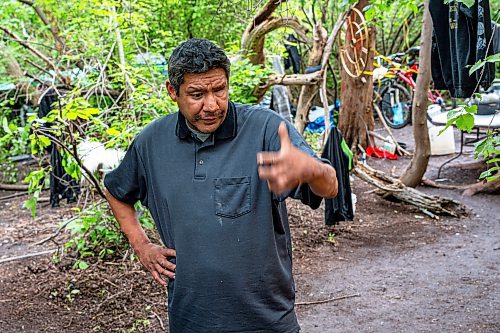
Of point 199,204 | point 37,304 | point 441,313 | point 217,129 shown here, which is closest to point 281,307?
point 199,204

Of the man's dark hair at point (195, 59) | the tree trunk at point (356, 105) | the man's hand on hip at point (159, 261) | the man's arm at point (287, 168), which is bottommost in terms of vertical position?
the tree trunk at point (356, 105)

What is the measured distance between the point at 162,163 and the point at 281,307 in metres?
0.67

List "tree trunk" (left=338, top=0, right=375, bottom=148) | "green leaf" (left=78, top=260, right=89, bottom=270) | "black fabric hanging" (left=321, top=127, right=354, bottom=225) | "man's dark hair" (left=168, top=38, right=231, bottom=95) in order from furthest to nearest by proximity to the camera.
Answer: "tree trunk" (left=338, top=0, right=375, bottom=148)
"black fabric hanging" (left=321, top=127, right=354, bottom=225)
"green leaf" (left=78, top=260, right=89, bottom=270)
"man's dark hair" (left=168, top=38, right=231, bottom=95)

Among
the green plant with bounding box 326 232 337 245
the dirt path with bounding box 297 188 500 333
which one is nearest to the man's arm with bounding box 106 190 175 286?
the dirt path with bounding box 297 188 500 333

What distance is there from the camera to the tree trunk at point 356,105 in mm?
9086

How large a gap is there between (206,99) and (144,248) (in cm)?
72

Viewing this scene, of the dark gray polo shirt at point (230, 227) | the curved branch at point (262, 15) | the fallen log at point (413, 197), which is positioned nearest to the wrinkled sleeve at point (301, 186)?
the dark gray polo shirt at point (230, 227)

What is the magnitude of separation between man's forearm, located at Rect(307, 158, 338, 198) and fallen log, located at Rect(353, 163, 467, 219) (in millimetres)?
5591

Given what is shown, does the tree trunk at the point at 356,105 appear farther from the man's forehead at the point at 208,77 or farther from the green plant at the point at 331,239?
the man's forehead at the point at 208,77

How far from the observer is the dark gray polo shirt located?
2.01 metres

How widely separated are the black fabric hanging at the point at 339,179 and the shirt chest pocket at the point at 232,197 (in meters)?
3.89

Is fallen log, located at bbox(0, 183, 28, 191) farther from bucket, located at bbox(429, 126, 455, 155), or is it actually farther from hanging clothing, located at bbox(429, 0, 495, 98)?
hanging clothing, located at bbox(429, 0, 495, 98)

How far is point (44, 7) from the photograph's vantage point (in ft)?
30.9

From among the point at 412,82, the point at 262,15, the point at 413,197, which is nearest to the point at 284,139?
the point at 262,15
